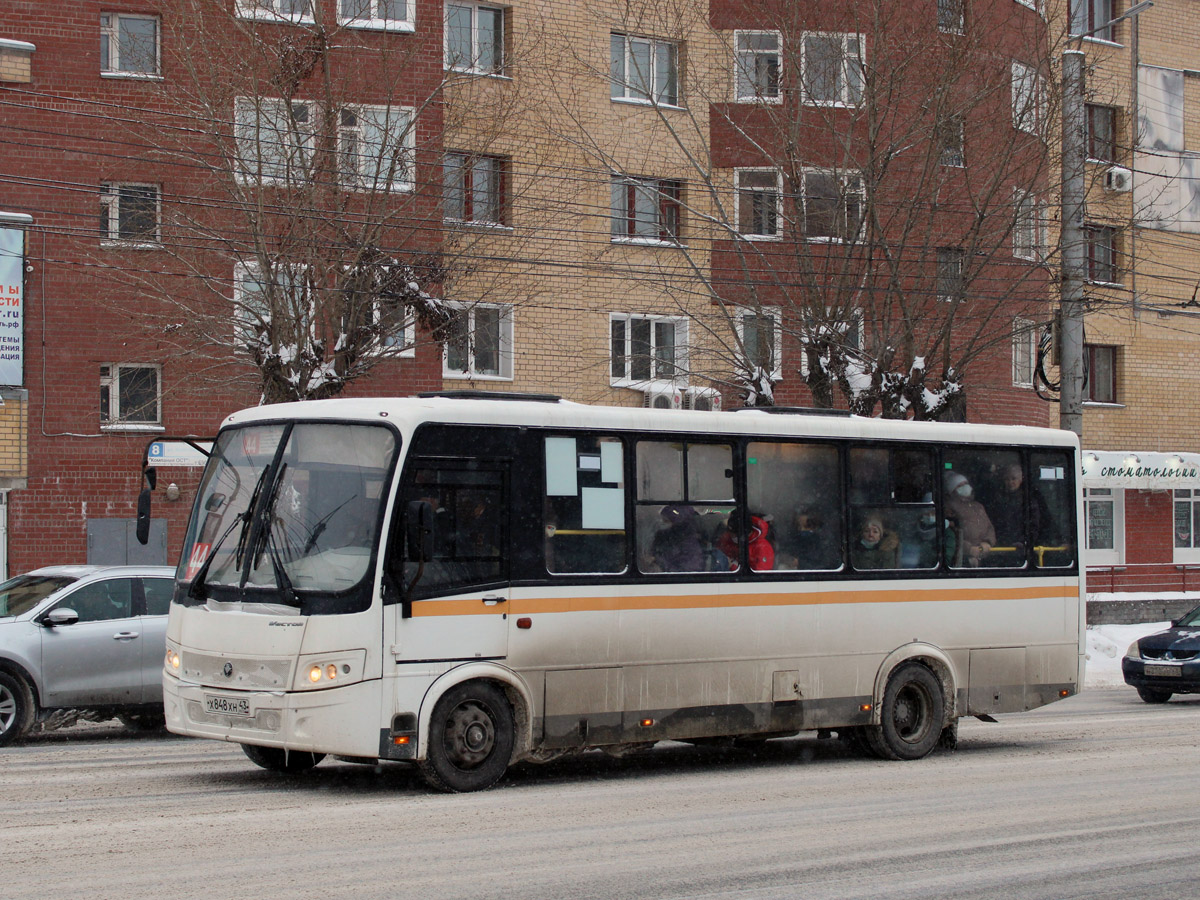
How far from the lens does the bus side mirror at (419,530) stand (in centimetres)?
1060

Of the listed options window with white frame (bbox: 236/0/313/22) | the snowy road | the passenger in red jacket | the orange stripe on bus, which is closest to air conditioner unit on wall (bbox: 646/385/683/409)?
window with white frame (bbox: 236/0/313/22)

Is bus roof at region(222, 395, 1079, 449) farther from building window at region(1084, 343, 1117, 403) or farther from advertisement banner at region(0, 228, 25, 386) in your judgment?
building window at region(1084, 343, 1117, 403)

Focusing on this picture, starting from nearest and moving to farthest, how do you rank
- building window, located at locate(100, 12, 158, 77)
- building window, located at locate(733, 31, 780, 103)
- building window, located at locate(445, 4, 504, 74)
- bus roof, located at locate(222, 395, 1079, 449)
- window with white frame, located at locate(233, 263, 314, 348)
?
bus roof, located at locate(222, 395, 1079, 449), window with white frame, located at locate(233, 263, 314, 348), building window, located at locate(733, 31, 780, 103), building window, located at locate(100, 12, 158, 77), building window, located at locate(445, 4, 504, 74)

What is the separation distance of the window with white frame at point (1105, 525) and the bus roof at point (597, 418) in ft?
82.8

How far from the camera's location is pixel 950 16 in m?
25.4

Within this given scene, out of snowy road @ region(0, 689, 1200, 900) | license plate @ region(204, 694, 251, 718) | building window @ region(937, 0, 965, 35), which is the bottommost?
snowy road @ region(0, 689, 1200, 900)

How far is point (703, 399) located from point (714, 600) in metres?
16.5

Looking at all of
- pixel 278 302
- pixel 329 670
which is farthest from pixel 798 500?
pixel 278 302

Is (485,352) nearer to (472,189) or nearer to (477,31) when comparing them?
(472,189)

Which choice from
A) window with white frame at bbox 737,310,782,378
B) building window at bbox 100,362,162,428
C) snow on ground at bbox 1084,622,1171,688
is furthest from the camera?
snow on ground at bbox 1084,622,1171,688

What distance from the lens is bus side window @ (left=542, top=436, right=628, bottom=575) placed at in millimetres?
11641

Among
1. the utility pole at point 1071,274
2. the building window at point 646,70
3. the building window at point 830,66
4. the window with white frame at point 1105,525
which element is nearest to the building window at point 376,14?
the building window at point 646,70

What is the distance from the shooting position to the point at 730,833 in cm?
939

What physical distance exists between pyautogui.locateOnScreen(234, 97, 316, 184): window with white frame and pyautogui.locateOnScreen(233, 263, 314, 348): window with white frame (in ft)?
4.15
